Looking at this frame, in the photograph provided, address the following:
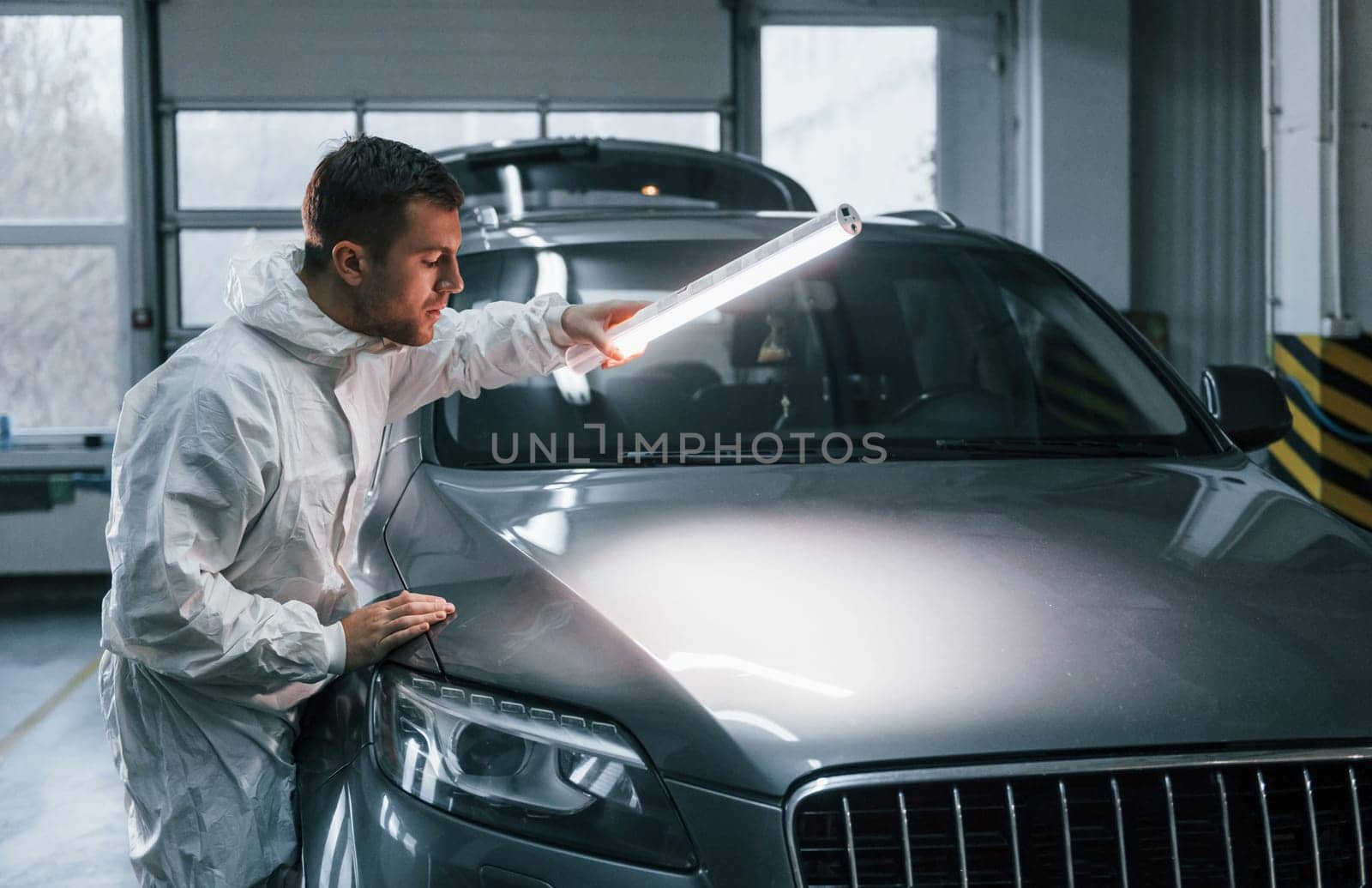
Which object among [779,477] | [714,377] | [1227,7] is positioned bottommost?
[779,477]

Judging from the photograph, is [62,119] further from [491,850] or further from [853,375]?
[491,850]

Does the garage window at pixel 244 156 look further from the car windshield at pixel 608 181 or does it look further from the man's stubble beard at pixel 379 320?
the man's stubble beard at pixel 379 320

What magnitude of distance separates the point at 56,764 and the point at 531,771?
11.2 feet

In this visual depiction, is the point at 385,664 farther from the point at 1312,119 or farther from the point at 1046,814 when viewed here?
the point at 1312,119

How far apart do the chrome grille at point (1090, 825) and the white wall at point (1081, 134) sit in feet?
25.2

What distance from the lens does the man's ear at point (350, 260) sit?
1874 millimetres

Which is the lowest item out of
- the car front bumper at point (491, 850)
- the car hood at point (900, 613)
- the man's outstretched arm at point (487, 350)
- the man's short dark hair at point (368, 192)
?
the car front bumper at point (491, 850)

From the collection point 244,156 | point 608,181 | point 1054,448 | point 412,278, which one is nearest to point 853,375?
point 1054,448

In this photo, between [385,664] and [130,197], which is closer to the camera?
[385,664]

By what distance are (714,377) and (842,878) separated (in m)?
1.51

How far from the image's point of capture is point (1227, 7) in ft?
30.3

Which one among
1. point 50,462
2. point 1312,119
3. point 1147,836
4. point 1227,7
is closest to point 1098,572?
point 1147,836

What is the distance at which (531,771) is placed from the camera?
161 cm

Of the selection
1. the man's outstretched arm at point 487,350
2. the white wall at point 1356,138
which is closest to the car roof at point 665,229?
the man's outstretched arm at point 487,350
